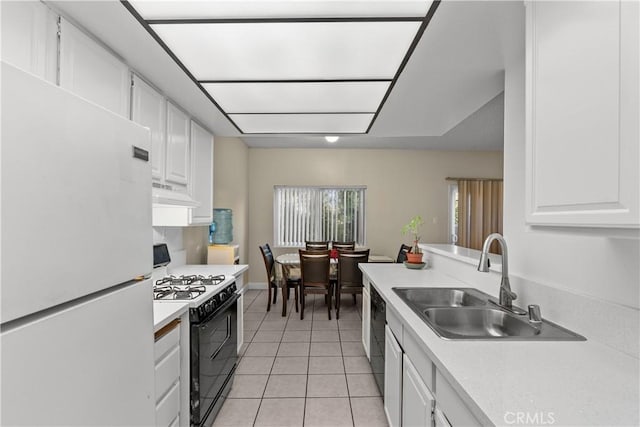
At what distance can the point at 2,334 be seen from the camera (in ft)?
→ 1.91

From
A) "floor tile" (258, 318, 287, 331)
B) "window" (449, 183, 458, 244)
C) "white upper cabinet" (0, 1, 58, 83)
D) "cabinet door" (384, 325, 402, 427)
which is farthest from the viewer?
"window" (449, 183, 458, 244)

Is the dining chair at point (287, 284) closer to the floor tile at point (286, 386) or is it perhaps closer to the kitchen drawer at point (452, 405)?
the floor tile at point (286, 386)

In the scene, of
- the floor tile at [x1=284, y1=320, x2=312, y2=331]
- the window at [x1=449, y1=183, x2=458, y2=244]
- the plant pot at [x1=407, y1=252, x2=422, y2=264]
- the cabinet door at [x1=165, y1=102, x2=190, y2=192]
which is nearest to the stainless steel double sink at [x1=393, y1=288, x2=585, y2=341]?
the plant pot at [x1=407, y1=252, x2=422, y2=264]

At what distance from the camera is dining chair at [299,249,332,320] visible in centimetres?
416

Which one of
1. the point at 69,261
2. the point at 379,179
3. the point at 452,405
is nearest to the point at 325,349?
the point at 452,405

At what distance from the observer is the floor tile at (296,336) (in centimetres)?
347

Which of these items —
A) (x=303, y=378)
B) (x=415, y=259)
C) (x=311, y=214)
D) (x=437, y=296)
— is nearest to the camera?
(x=437, y=296)

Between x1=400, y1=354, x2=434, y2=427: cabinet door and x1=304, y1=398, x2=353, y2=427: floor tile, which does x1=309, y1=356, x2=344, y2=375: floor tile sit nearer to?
x1=304, y1=398, x2=353, y2=427: floor tile

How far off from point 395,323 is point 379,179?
4.48 m

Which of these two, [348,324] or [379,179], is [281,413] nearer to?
[348,324]

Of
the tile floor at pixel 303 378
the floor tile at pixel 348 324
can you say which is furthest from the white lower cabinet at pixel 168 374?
the floor tile at pixel 348 324

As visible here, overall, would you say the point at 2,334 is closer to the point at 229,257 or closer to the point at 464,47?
the point at 464,47

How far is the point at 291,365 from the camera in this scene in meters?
2.90

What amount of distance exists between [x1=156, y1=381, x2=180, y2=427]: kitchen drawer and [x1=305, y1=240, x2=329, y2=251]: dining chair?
3.69 metres
